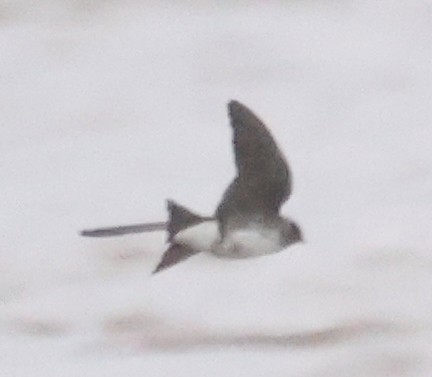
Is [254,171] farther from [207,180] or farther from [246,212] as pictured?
[207,180]

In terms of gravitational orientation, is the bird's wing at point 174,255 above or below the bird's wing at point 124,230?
below

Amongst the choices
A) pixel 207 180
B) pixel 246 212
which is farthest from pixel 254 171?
pixel 207 180

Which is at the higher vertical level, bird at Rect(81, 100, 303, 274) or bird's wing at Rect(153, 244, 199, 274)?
bird at Rect(81, 100, 303, 274)

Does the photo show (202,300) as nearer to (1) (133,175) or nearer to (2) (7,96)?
(1) (133,175)

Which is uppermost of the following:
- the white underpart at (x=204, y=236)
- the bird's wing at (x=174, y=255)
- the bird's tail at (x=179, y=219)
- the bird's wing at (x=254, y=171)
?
the bird's wing at (x=254, y=171)

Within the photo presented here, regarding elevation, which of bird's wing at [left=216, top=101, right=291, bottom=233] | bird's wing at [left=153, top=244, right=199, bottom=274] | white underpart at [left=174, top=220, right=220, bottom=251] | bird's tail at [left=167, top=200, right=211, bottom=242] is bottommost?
bird's wing at [left=153, top=244, right=199, bottom=274]
